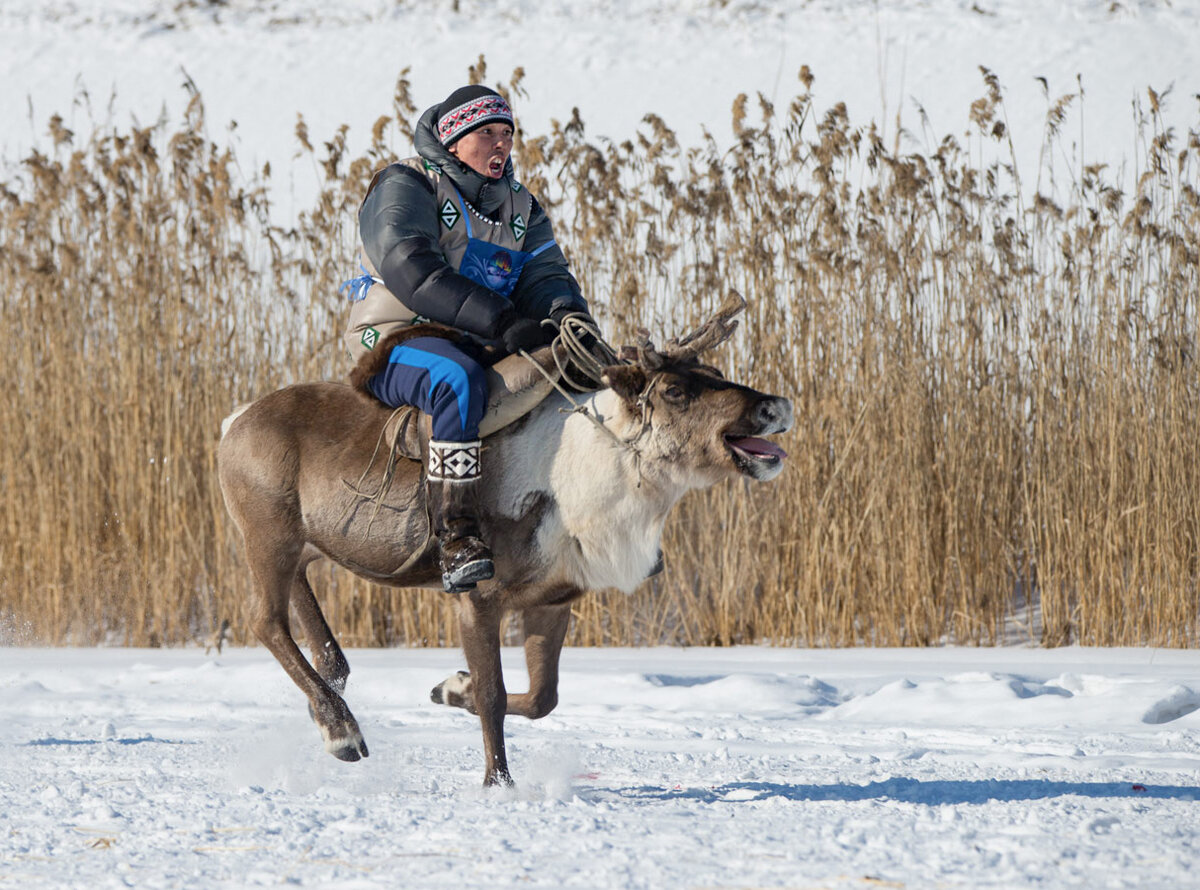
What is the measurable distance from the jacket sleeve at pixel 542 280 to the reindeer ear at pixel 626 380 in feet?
1.79

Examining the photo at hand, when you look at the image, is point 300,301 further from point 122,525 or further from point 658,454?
point 658,454

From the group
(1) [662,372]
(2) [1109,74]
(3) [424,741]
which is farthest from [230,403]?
(2) [1109,74]

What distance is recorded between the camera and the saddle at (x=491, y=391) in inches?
149

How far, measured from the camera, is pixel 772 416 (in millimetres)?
3590

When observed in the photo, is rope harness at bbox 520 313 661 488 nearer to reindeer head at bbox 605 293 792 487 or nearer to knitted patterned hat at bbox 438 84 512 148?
reindeer head at bbox 605 293 792 487

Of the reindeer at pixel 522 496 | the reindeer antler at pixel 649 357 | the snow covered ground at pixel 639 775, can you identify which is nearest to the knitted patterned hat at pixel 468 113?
the reindeer at pixel 522 496

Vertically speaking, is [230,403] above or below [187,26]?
below

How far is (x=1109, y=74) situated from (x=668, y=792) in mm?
19947

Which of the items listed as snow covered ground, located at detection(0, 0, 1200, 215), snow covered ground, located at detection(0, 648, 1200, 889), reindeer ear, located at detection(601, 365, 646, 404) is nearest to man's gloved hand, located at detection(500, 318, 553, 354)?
reindeer ear, located at detection(601, 365, 646, 404)

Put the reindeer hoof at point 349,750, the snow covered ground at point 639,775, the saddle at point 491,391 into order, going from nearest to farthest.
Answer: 1. the snow covered ground at point 639,775
2. the saddle at point 491,391
3. the reindeer hoof at point 349,750

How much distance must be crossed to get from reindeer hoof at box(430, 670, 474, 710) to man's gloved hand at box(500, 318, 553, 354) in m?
0.92

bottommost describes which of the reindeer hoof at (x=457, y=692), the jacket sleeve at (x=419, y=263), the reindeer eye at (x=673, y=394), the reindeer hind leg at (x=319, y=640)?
the reindeer hoof at (x=457, y=692)

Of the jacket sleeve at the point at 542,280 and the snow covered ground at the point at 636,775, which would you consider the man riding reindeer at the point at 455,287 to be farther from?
the snow covered ground at the point at 636,775

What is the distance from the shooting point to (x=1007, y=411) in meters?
6.70
